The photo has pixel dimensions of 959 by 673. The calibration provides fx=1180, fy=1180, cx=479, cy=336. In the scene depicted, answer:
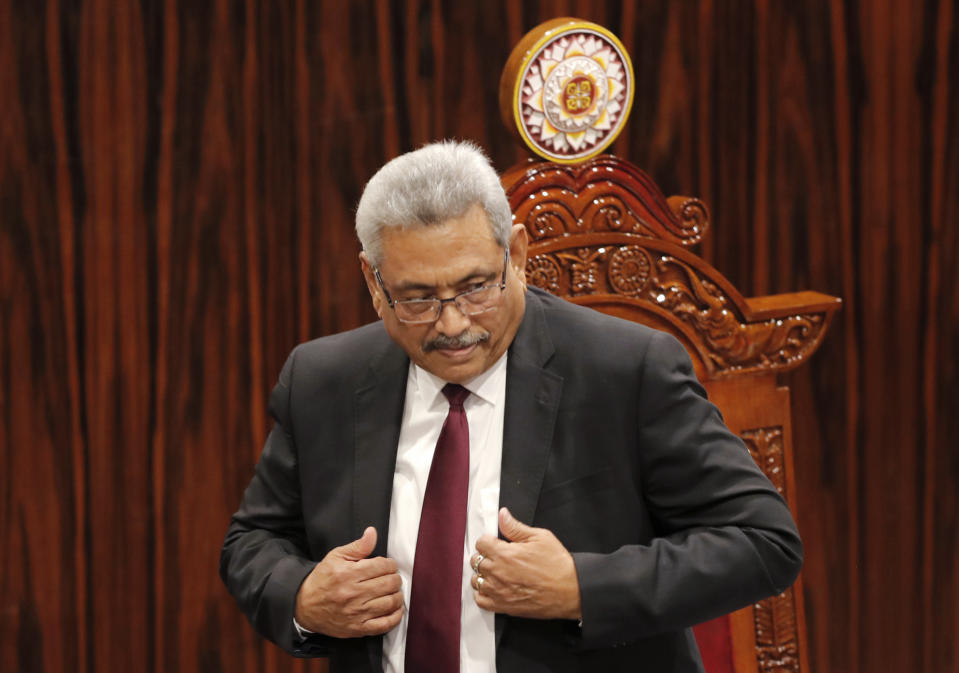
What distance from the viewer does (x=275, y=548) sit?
1.75 meters

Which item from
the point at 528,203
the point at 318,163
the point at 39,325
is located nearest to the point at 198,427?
the point at 39,325

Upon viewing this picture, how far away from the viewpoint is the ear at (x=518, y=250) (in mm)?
1676

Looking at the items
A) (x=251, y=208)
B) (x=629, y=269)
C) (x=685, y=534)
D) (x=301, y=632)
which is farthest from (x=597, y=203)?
(x=301, y=632)

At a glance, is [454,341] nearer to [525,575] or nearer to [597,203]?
[525,575]

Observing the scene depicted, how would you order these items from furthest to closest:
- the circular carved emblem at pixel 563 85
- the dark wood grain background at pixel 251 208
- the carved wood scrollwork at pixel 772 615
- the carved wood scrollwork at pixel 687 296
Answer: the dark wood grain background at pixel 251 208
the carved wood scrollwork at pixel 772 615
the carved wood scrollwork at pixel 687 296
the circular carved emblem at pixel 563 85

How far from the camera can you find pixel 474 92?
8.52 feet

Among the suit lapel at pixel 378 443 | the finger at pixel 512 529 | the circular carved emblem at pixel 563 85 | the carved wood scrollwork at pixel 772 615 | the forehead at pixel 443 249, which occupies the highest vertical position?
the circular carved emblem at pixel 563 85

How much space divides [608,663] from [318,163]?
131cm

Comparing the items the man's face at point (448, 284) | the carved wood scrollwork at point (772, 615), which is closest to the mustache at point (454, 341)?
the man's face at point (448, 284)

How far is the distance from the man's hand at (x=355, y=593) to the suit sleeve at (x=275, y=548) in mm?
57

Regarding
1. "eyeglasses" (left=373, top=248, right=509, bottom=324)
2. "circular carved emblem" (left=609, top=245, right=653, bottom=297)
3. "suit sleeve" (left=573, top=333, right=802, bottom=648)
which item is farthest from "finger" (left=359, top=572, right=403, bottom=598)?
"circular carved emblem" (left=609, top=245, right=653, bottom=297)

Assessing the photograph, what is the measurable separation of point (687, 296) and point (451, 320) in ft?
2.49

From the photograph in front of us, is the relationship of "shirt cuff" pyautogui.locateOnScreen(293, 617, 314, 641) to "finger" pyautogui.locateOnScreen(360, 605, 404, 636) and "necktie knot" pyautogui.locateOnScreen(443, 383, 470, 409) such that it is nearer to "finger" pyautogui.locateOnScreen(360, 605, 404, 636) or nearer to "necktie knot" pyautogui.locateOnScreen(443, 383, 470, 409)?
"finger" pyautogui.locateOnScreen(360, 605, 404, 636)

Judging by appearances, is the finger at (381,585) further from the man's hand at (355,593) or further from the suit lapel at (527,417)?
the suit lapel at (527,417)
